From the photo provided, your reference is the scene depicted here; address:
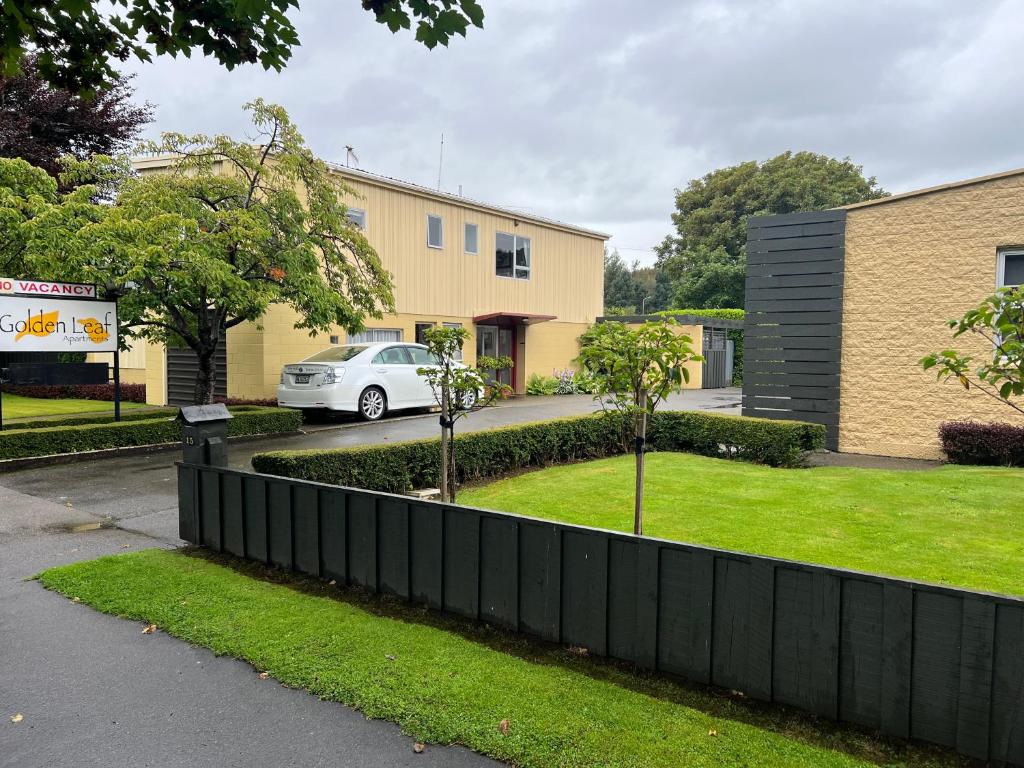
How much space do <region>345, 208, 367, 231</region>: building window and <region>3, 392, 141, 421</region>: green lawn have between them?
6946mm

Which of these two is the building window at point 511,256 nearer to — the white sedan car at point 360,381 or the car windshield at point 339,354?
the white sedan car at point 360,381

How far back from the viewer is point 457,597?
4176 millimetres

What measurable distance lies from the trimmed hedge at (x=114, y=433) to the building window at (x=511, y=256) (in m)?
10.6

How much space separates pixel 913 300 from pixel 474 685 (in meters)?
10.1

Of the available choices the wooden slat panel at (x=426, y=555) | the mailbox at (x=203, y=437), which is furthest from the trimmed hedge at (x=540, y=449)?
the wooden slat panel at (x=426, y=555)

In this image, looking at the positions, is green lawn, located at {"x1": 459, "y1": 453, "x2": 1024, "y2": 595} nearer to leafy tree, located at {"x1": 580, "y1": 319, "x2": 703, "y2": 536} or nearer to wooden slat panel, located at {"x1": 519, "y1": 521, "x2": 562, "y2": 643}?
leafy tree, located at {"x1": 580, "y1": 319, "x2": 703, "y2": 536}

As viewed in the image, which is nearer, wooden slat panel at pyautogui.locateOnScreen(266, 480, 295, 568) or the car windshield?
wooden slat panel at pyautogui.locateOnScreen(266, 480, 295, 568)

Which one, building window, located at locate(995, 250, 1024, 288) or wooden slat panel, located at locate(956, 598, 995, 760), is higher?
building window, located at locate(995, 250, 1024, 288)

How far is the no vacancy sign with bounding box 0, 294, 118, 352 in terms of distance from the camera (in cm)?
962

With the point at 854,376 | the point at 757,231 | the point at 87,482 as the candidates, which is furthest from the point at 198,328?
the point at 854,376

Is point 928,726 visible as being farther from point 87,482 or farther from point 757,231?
point 757,231

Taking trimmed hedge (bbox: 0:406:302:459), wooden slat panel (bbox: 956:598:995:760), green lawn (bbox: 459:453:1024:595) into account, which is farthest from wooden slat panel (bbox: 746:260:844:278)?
wooden slat panel (bbox: 956:598:995:760)

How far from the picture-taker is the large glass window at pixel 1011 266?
32.7 ft

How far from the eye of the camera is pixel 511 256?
21609 mm
